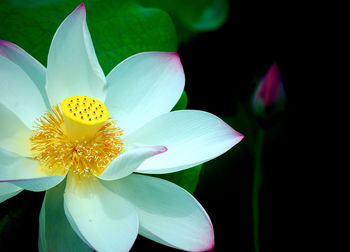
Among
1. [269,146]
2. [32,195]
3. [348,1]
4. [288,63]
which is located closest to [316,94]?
[288,63]

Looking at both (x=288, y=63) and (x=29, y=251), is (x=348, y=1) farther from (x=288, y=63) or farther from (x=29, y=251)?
(x=29, y=251)

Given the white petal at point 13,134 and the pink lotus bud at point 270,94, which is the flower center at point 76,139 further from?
the pink lotus bud at point 270,94

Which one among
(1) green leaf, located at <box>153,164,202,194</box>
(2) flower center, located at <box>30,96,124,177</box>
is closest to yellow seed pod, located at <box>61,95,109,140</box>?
(2) flower center, located at <box>30,96,124,177</box>

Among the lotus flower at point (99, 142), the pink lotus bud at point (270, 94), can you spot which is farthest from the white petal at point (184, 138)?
the pink lotus bud at point (270, 94)

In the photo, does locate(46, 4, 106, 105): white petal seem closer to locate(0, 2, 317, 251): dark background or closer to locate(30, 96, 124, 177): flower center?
locate(30, 96, 124, 177): flower center

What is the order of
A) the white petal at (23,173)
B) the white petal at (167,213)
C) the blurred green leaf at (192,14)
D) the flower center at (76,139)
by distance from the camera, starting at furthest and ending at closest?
the blurred green leaf at (192,14) → the flower center at (76,139) → the white petal at (167,213) → the white petal at (23,173)
